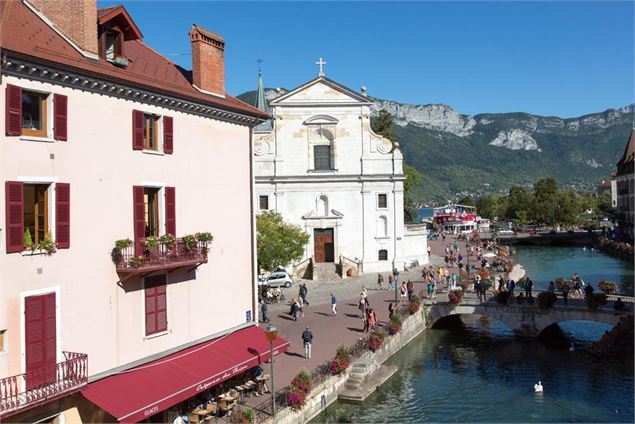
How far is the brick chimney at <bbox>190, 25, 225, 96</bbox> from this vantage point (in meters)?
24.8

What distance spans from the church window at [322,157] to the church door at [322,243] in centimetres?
574

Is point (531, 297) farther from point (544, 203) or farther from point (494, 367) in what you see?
point (544, 203)

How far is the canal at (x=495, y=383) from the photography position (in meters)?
26.3

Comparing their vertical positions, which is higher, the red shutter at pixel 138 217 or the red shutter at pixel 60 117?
the red shutter at pixel 60 117

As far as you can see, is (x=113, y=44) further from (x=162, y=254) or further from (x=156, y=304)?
(x=156, y=304)

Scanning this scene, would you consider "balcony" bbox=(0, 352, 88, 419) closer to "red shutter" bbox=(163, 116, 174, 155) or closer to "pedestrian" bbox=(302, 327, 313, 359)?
"red shutter" bbox=(163, 116, 174, 155)

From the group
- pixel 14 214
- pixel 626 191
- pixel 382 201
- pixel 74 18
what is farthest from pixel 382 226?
pixel 626 191

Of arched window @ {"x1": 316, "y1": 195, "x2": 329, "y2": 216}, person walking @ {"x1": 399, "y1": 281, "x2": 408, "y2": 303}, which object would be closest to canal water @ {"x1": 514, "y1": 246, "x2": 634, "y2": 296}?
person walking @ {"x1": 399, "y1": 281, "x2": 408, "y2": 303}

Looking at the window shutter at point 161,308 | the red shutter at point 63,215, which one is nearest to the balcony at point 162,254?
the window shutter at point 161,308

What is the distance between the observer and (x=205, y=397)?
2275cm

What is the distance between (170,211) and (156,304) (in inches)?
122

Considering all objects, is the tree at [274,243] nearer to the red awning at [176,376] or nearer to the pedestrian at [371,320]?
the pedestrian at [371,320]

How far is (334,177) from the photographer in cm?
A: 5866

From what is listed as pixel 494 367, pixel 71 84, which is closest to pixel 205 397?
pixel 71 84
